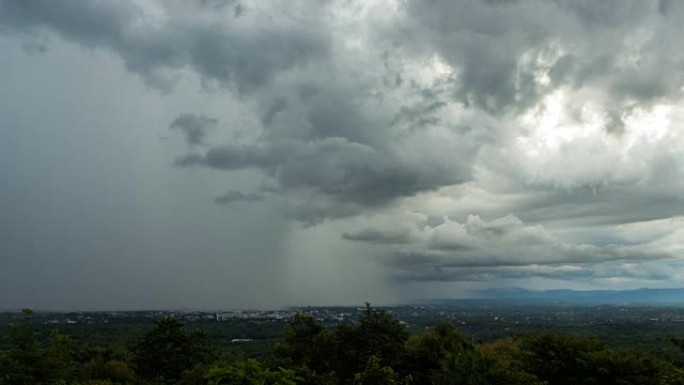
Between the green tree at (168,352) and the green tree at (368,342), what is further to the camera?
the green tree at (168,352)

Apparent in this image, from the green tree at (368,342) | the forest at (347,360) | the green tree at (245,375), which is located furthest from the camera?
the green tree at (368,342)

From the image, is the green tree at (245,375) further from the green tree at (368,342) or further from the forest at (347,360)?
the green tree at (368,342)

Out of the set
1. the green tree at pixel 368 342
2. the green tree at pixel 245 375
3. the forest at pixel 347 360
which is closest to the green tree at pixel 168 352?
the forest at pixel 347 360

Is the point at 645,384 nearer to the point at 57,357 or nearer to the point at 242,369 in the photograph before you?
the point at 242,369

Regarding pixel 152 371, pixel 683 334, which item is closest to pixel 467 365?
pixel 152 371

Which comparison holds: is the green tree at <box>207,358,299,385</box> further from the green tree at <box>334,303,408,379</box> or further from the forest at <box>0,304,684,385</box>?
the green tree at <box>334,303,408,379</box>

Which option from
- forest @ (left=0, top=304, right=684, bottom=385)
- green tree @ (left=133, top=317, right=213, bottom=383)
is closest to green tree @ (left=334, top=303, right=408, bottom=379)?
forest @ (left=0, top=304, right=684, bottom=385)
